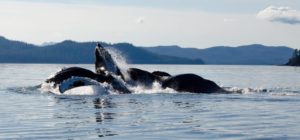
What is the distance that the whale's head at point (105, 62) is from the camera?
35.6 metres

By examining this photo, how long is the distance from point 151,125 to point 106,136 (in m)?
2.70

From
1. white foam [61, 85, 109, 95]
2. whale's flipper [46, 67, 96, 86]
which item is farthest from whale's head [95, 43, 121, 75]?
white foam [61, 85, 109, 95]

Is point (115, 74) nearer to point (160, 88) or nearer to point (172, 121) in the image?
point (160, 88)

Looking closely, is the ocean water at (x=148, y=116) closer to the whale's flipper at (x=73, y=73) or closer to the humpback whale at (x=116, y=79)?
the humpback whale at (x=116, y=79)

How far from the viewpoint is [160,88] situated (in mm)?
34906

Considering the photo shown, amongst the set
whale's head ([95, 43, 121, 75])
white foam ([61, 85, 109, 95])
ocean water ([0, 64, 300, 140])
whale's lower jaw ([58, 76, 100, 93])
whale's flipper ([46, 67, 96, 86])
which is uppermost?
whale's head ([95, 43, 121, 75])

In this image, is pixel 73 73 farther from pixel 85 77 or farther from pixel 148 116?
pixel 148 116

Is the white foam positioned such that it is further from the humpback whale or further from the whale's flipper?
the whale's flipper

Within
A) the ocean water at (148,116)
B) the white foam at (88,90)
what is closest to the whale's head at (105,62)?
the white foam at (88,90)

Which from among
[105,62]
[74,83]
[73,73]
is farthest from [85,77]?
[105,62]

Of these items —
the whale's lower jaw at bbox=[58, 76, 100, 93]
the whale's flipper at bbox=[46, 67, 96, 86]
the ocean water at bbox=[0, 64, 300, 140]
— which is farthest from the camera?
the whale's flipper at bbox=[46, 67, 96, 86]

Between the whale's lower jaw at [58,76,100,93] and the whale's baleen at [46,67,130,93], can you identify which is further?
the whale's baleen at [46,67,130,93]

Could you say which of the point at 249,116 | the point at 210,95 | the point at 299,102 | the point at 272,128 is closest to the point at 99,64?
the point at 210,95

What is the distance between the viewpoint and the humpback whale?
110 feet
